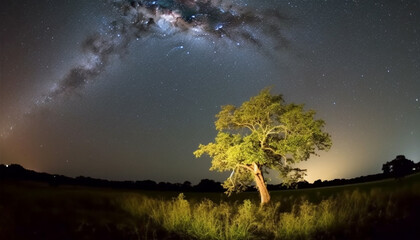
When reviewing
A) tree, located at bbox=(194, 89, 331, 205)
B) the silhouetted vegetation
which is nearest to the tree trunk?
tree, located at bbox=(194, 89, 331, 205)

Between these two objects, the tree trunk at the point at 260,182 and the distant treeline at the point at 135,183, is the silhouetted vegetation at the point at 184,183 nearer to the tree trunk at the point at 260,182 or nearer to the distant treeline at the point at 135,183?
the distant treeline at the point at 135,183

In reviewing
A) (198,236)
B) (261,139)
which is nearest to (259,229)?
(198,236)

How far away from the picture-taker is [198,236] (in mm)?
10664

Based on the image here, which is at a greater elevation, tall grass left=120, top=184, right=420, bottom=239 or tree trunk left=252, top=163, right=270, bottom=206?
tree trunk left=252, top=163, right=270, bottom=206

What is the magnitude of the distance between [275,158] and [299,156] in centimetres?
196

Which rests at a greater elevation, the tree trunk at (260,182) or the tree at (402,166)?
the tree at (402,166)

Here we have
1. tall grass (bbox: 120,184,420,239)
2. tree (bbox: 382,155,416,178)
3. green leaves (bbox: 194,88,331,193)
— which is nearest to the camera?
tall grass (bbox: 120,184,420,239)

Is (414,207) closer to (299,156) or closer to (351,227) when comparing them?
(351,227)

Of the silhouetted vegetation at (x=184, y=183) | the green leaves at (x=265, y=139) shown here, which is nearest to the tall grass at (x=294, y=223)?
the green leaves at (x=265, y=139)

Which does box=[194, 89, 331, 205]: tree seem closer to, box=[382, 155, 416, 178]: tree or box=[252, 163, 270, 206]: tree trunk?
box=[252, 163, 270, 206]: tree trunk

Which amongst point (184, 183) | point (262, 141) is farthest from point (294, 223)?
point (184, 183)

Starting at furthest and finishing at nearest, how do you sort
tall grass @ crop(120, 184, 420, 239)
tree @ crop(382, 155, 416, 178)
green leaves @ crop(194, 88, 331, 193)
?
tree @ crop(382, 155, 416, 178) < green leaves @ crop(194, 88, 331, 193) < tall grass @ crop(120, 184, 420, 239)

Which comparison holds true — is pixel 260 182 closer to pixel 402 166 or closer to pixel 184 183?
pixel 402 166

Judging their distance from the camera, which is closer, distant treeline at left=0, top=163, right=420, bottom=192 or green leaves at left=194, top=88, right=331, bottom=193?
green leaves at left=194, top=88, right=331, bottom=193
